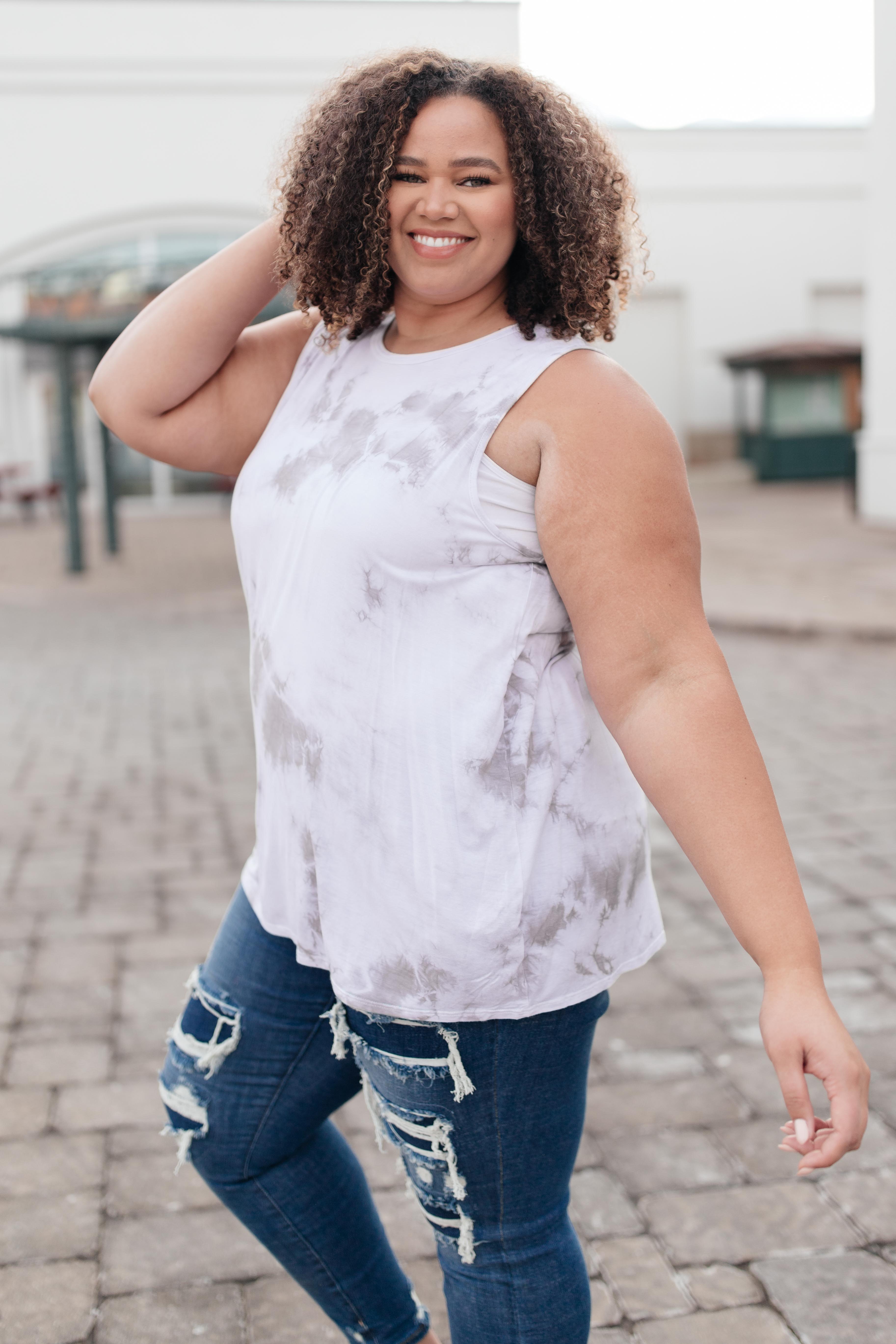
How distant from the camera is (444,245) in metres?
1.45

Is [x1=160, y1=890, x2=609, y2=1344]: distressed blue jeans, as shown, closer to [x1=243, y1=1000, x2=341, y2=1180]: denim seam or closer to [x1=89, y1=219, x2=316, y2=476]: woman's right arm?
[x1=243, y1=1000, x2=341, y2=1180]: denim seam

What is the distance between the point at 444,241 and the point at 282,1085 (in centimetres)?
103

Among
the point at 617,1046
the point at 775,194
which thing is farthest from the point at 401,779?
the point at 775,194

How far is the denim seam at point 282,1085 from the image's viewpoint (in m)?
1.62

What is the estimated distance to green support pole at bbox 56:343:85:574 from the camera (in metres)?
13.5

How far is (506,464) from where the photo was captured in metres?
1.36

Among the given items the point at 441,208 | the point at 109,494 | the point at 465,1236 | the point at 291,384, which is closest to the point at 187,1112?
the point at 465,1236

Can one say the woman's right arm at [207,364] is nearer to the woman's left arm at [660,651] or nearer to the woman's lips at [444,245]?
the woman's lips at [444,245]

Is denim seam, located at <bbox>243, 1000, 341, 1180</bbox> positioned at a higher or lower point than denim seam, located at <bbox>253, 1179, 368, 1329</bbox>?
higher

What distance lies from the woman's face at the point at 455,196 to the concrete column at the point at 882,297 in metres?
14.1

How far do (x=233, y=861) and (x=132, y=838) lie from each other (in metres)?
0.54

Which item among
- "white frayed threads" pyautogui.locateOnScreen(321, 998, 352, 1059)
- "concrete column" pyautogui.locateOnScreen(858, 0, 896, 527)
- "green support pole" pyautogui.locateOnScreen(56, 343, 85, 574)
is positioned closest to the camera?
"white frayed threads" pyautogui.locateOnScreen(321, 998, 352, 1059)

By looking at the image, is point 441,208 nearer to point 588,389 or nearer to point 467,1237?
point 588,389

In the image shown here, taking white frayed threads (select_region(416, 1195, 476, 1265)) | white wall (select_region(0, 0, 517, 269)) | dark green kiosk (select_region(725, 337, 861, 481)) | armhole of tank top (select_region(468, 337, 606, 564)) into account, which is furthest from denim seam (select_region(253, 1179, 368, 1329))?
dark green kiosk (select_region(725, 337, 861, 481))
